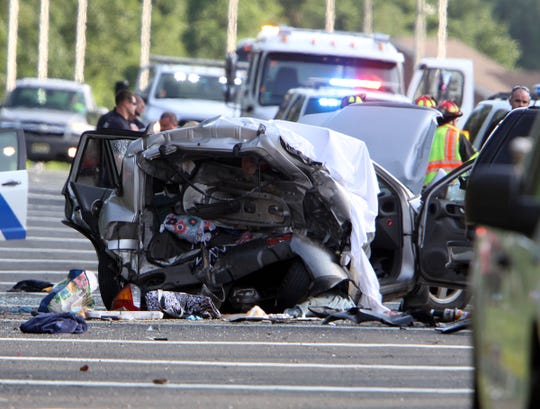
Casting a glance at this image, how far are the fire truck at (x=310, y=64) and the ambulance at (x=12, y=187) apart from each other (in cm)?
929

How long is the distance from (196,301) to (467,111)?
13601mm

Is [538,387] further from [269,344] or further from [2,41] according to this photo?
[2,41]

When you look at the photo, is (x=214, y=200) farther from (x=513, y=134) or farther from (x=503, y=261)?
(x=503, y=261)

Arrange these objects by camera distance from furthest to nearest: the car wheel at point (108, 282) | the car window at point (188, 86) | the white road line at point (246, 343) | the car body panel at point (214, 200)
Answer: the car window at point (188, 86) < the car wheel at point (108, 282) < the car body panel at point (214, 200) < the white road line at point (246, 343)

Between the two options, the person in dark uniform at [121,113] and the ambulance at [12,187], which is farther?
the person in dark uniform at [121,113]

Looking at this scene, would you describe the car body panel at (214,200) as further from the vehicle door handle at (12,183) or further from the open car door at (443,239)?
the vehicle door handle at (12,183)

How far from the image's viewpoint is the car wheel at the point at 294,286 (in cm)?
1304

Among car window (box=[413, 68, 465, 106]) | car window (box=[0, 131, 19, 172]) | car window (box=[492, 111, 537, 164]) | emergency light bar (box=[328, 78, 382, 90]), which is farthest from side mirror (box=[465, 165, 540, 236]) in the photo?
car window (box=[413, 68, 465, 106])

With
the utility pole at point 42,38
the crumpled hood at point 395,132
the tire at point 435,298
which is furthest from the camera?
the utility pole at point 42,38

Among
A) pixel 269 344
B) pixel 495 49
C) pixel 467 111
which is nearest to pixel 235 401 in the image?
pixel 269 344

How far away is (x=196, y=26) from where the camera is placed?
3447 inches

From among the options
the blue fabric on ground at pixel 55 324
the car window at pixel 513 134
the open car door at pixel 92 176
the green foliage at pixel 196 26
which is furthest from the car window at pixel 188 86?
the green foliage at pixel 196 26

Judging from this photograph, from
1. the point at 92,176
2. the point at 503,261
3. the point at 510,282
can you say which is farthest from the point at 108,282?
the point at 510,282

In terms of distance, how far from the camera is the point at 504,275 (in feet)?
20.0
